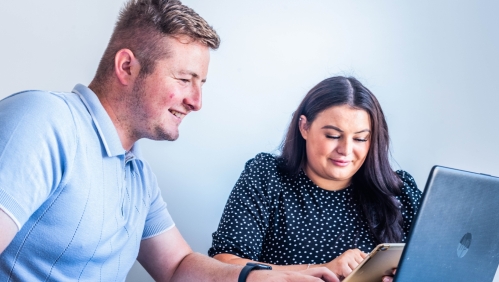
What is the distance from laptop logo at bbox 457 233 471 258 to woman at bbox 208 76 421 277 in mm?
717

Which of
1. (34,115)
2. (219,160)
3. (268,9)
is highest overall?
(268,9)

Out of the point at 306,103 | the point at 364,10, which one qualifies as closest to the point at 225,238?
the point at 306,103

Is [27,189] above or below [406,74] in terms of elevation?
below

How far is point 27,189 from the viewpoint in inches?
35.5

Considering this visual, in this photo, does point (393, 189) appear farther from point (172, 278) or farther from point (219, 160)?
point (172, 278)

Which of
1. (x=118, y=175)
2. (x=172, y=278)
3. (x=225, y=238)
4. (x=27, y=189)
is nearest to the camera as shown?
(x=27, y=189)

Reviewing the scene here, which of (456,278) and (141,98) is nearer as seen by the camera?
(456,278)

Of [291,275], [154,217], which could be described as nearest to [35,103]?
[154,217]

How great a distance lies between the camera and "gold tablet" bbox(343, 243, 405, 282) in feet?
3.34

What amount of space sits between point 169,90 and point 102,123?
0.18m

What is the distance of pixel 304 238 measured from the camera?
1.72 meters

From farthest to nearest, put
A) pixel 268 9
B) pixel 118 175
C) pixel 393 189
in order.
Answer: pixel 268 9 < pixel 393 189 < pixel 118 175

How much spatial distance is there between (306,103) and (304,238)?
0.47m

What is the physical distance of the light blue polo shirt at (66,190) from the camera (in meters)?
0.91
